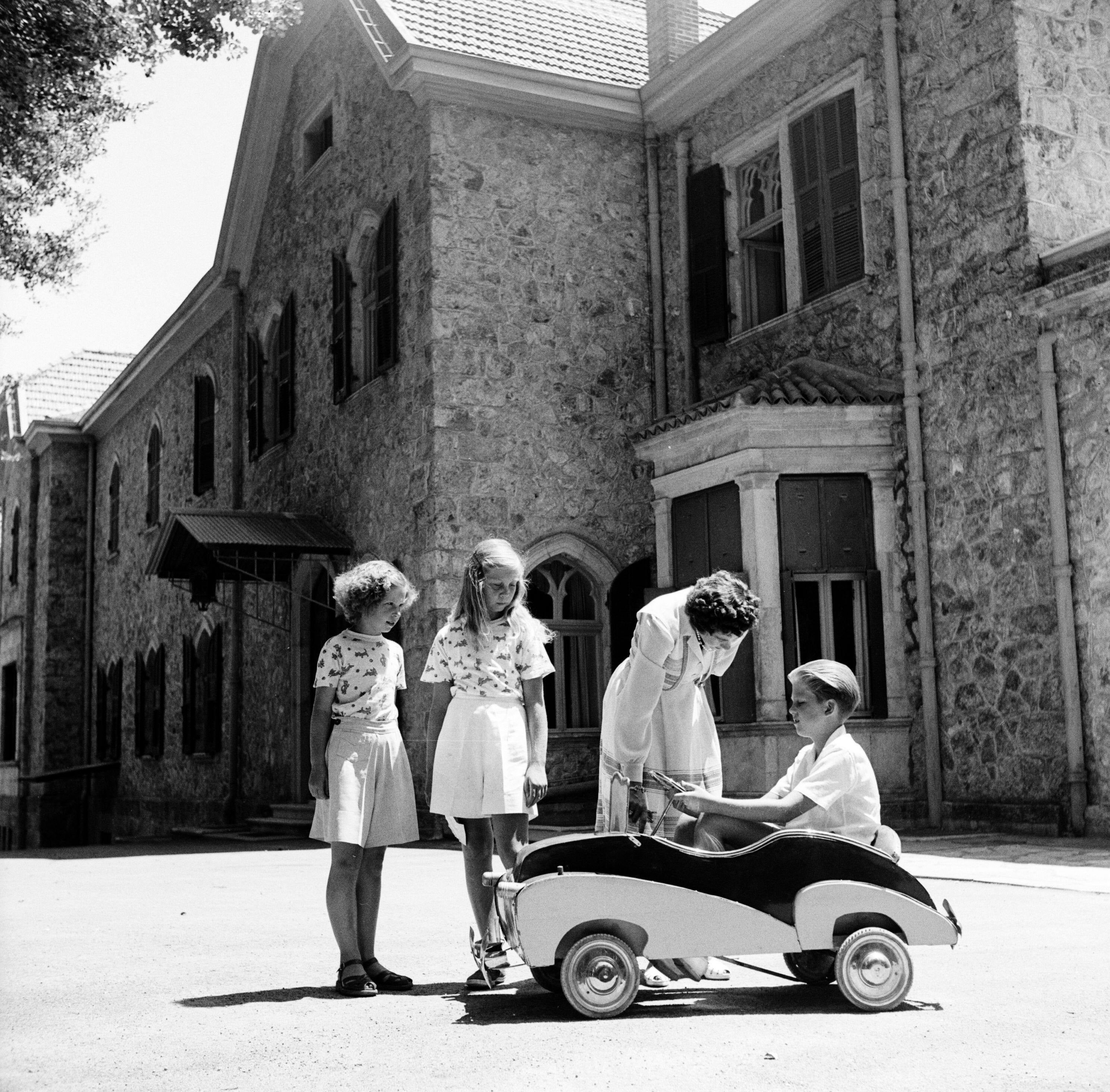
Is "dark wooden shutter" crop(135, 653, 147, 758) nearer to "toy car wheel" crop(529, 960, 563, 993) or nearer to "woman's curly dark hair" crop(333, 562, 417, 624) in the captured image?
"woman's curly dark hair" crop(333, 562, 417, 624)

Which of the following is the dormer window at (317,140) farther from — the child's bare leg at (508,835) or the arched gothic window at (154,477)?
the child's bare leg at (508,835)

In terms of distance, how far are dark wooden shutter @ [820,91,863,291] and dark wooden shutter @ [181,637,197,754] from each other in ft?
41.0

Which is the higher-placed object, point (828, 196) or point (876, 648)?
point (828, 196)

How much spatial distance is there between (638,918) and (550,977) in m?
0.37

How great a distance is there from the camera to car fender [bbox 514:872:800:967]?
4609 millimetres

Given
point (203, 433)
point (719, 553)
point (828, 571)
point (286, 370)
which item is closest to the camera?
point (828, 571)

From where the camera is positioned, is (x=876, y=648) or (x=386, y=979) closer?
(x=386, y=979)

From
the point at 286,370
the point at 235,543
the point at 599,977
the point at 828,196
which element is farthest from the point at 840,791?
the point at 286,370

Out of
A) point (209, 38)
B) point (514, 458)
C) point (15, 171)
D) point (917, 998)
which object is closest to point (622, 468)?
point (514, 458)

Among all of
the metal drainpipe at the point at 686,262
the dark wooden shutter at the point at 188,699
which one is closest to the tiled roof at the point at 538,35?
the metal drainpipe at the point at 686,262

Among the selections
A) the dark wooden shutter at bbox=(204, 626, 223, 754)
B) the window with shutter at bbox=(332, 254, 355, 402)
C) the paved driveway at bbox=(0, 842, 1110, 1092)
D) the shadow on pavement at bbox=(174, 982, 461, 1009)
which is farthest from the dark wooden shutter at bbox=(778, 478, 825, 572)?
the dark wooden shutter at bbox=(204, 626, 223, 754)

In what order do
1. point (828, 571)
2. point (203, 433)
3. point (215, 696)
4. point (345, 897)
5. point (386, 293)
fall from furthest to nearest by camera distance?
point (203, 433) < point (215, 696) < point (386, 293) < point (828, 571) < point (345, 897)

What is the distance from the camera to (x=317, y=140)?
18.7 metres

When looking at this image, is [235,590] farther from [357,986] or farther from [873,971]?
[873,971]
